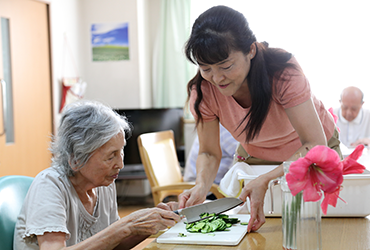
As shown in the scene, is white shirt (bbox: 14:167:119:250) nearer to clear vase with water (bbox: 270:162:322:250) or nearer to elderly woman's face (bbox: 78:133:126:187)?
elderly woman's face (bbox: 78:133:126:187)

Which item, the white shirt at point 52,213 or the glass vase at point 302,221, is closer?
the glass vase at point 302,221

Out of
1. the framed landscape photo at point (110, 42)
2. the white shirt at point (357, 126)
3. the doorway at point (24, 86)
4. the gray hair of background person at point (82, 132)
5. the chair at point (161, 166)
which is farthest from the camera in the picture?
the framed landscape photo at point (110, 42)

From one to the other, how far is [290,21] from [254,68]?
129 inches

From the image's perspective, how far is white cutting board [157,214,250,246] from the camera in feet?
3.38

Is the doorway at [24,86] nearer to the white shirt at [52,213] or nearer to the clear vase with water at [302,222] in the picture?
the white shirt at [52,213]

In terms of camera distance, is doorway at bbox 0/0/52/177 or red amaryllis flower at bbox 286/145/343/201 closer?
red amaryllis flower at bbox 286/145/343/201

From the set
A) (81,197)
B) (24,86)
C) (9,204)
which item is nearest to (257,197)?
(81,197)

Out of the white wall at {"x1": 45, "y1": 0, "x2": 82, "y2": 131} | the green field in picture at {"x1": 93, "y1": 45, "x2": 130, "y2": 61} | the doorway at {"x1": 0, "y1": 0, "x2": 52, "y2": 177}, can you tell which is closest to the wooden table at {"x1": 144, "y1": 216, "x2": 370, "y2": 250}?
the doorway at {"x1": 0, "y1": 0, "x2": 52, "y2": 177}

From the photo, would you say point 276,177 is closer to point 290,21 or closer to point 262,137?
point 262,137

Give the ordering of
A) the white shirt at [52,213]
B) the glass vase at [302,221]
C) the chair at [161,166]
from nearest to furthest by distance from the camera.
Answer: the glass vase at [302,221]
the white shirt at [52,213]
the chair at [161,166]

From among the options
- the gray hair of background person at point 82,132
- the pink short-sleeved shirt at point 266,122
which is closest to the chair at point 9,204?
the gray hair of background person at point 82,132

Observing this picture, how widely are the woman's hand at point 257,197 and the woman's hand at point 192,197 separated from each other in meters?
0.23

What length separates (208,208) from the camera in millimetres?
1227

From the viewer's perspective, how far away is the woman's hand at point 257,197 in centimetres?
109
